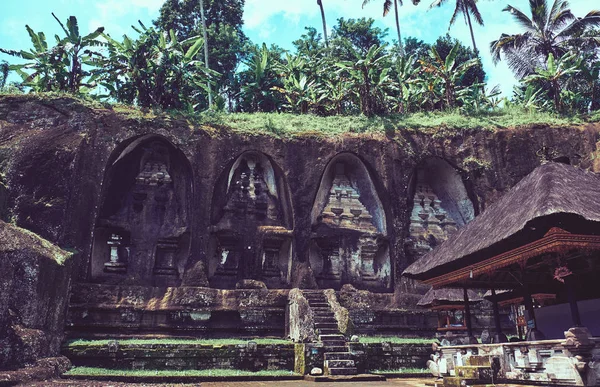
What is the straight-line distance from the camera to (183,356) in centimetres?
1390

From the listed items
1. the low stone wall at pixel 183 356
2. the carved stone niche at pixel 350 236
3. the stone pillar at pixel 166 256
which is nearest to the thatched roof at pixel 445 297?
the carved stone niche at pixel 350 236

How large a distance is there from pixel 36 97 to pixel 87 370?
1151 cm

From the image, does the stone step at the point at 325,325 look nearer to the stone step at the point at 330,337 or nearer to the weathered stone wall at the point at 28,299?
the stone step at the point at 330,337

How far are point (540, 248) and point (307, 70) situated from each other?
24.1m

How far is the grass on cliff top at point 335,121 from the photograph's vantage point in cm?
2038

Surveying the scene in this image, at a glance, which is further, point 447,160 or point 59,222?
point 447,160

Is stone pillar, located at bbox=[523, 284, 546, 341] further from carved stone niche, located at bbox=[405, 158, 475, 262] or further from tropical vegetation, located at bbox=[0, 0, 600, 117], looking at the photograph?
tropical vegetation, located at bbox=[0, 0, 600, 117]

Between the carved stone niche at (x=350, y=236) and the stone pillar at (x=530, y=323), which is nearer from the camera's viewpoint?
the stone pillar at (x=530, y=323)

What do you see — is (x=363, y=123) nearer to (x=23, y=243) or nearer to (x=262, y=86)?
(x=262, y=86)

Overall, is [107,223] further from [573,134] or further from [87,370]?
[573,134]

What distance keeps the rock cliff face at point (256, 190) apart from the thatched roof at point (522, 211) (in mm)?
8612

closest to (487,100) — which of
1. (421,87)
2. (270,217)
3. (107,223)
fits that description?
(421,87)

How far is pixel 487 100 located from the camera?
32.8m

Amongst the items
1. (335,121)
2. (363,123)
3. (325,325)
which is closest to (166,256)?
A: (325,325)
